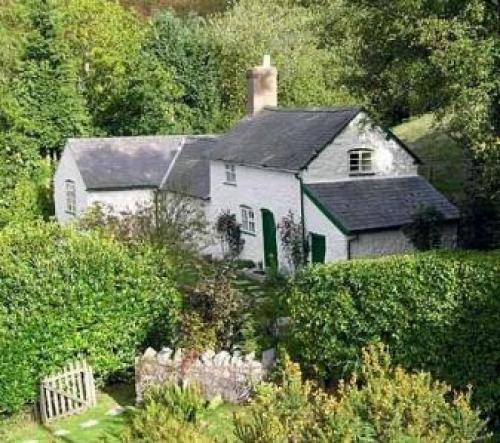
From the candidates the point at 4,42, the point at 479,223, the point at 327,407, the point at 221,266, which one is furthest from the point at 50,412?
the point at 4,42

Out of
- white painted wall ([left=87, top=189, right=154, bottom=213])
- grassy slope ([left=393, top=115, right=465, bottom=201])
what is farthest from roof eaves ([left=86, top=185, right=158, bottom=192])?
grassy slope ([left=393, top=115, right=465, bottom=201])

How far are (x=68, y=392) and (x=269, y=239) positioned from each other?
13.5 meters

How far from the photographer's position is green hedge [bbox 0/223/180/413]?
15844mm

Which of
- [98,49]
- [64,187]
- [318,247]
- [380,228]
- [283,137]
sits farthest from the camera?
[98,49]

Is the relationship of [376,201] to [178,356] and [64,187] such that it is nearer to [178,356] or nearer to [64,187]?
[178,356]

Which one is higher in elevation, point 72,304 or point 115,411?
point 72,304

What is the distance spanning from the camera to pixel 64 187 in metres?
38.2

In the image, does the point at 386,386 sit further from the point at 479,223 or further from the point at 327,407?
the point at 479,223

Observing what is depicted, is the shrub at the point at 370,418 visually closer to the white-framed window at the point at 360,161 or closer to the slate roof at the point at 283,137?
the slate roof at the point at 283,137

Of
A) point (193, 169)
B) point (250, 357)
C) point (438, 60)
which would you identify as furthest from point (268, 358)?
point (193, 169)

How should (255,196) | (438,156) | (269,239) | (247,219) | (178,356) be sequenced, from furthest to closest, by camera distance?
(438,156) < (247,219) < (255,196) < (269,239) < (178,356)

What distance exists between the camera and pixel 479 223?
81.3ft

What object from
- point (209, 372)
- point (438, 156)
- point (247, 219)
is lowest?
point (209, 372)

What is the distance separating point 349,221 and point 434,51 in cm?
780
